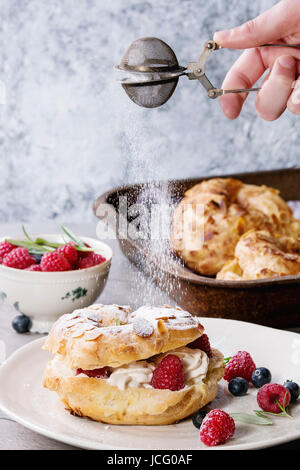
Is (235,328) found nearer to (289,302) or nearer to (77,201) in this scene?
(289,302)

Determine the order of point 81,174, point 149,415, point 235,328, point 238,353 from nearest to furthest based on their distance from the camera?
point 149,415, point 238,353, point 235,328, point 81,174

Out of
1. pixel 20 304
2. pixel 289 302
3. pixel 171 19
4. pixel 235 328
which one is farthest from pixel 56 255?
pixel 171 19

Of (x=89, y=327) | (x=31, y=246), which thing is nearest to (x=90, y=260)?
(x=31, y=246)

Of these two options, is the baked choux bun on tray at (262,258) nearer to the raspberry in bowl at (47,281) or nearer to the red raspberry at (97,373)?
the raspberry in bowl at (47,281)

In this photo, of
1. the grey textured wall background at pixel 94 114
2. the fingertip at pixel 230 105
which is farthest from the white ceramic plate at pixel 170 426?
the grey textured wall background at pixel 94 114

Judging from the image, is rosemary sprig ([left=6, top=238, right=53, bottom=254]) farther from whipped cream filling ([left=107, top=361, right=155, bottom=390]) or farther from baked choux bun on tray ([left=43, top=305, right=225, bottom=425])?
whipped cream filling ([left=107, top=361, right=155, bottom=390])

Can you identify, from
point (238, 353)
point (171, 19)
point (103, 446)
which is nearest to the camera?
point (103, 446)
